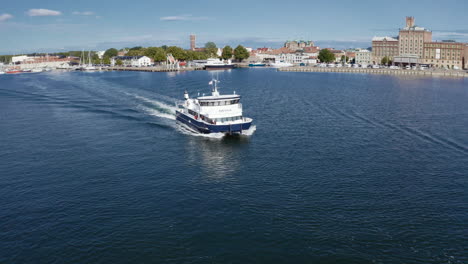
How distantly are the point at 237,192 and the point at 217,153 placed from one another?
12.2 m

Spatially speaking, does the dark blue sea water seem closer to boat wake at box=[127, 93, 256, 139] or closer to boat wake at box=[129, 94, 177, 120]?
boat wake at box=[127, 93, 256, 139]

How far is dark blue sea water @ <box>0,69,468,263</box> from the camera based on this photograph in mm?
26250

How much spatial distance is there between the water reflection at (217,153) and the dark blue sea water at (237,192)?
0.72ft

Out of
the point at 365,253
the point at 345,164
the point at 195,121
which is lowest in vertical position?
the point at 365,253

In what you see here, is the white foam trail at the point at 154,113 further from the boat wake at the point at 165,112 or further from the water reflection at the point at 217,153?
the water reflection at the point at 217,153

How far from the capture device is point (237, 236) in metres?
27.7

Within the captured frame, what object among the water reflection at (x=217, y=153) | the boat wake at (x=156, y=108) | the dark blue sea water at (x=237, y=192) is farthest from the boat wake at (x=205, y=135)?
the boat wake at (x=156, y=108)

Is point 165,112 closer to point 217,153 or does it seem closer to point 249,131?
point 249,131

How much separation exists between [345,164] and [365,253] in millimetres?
16965

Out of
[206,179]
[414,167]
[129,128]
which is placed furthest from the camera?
[129,128]

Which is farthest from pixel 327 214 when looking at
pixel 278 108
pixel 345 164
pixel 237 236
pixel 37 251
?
pixel 278 108

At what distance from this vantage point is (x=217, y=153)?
1828 inches

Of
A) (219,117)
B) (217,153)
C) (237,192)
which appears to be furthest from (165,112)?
(237,192)

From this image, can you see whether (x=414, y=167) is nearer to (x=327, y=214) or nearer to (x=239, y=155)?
(x=327, y=214)
